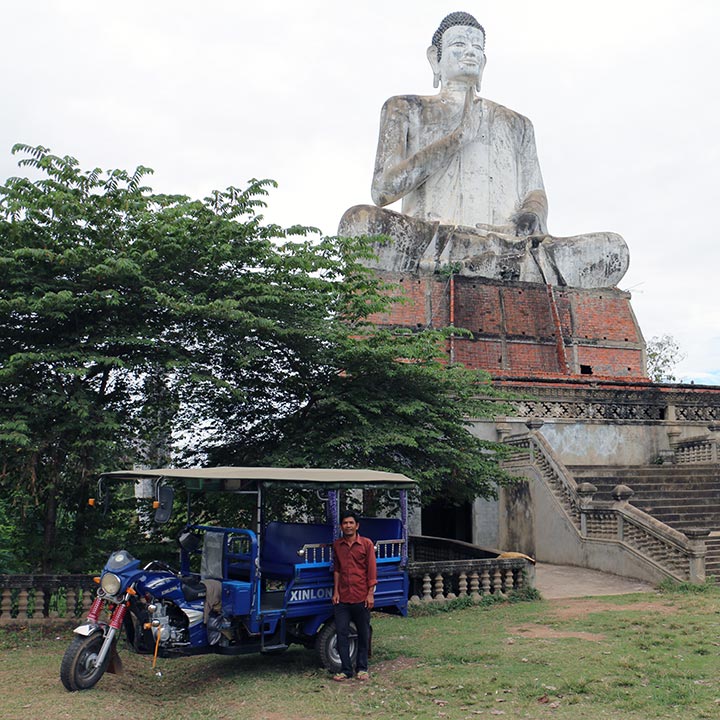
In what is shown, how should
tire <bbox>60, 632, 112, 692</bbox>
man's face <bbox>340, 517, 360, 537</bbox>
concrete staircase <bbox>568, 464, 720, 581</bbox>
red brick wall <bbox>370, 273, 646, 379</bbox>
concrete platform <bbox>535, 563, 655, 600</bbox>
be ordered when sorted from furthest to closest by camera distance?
1. red brick wall <bbox>370, 273, 646, 379</bbox>
2. concrete staircase <bbox>568, 464, 720, 581</bbox>
3. concrete platform <bbox>535, 563, 655, 600</bbox>
4. man's face <bbox>340, 517, 360, 537</bbox>
5. tire <bbox>60, 632, 112, 692</bbox>

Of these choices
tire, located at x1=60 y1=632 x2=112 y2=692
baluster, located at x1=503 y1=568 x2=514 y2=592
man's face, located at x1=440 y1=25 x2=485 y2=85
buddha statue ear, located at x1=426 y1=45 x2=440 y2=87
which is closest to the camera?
tire, located at x1=60 y1=632 x2=112 y2=692

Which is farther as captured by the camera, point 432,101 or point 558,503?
point 432,101

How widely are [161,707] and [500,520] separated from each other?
39.7 ft

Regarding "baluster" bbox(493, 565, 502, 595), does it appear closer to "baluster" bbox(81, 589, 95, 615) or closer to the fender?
"baluster" bbox(81, 589, 95, 615)

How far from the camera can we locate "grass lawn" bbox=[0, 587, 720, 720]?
6805 millimetres

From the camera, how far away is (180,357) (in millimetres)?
10969

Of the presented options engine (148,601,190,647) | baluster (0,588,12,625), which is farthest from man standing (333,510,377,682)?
baluster (0,588,12,625)

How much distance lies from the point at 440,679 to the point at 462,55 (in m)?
23.7

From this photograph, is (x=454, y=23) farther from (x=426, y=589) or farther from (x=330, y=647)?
(x=330, y=647)

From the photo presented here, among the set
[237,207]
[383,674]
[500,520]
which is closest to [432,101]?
[500,520]

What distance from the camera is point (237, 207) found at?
477 inches

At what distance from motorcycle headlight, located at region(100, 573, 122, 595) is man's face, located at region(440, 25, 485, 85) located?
77.3ft

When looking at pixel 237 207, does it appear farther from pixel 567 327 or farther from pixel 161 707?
pixel 567 327

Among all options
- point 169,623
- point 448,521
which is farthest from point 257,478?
point 448,521
